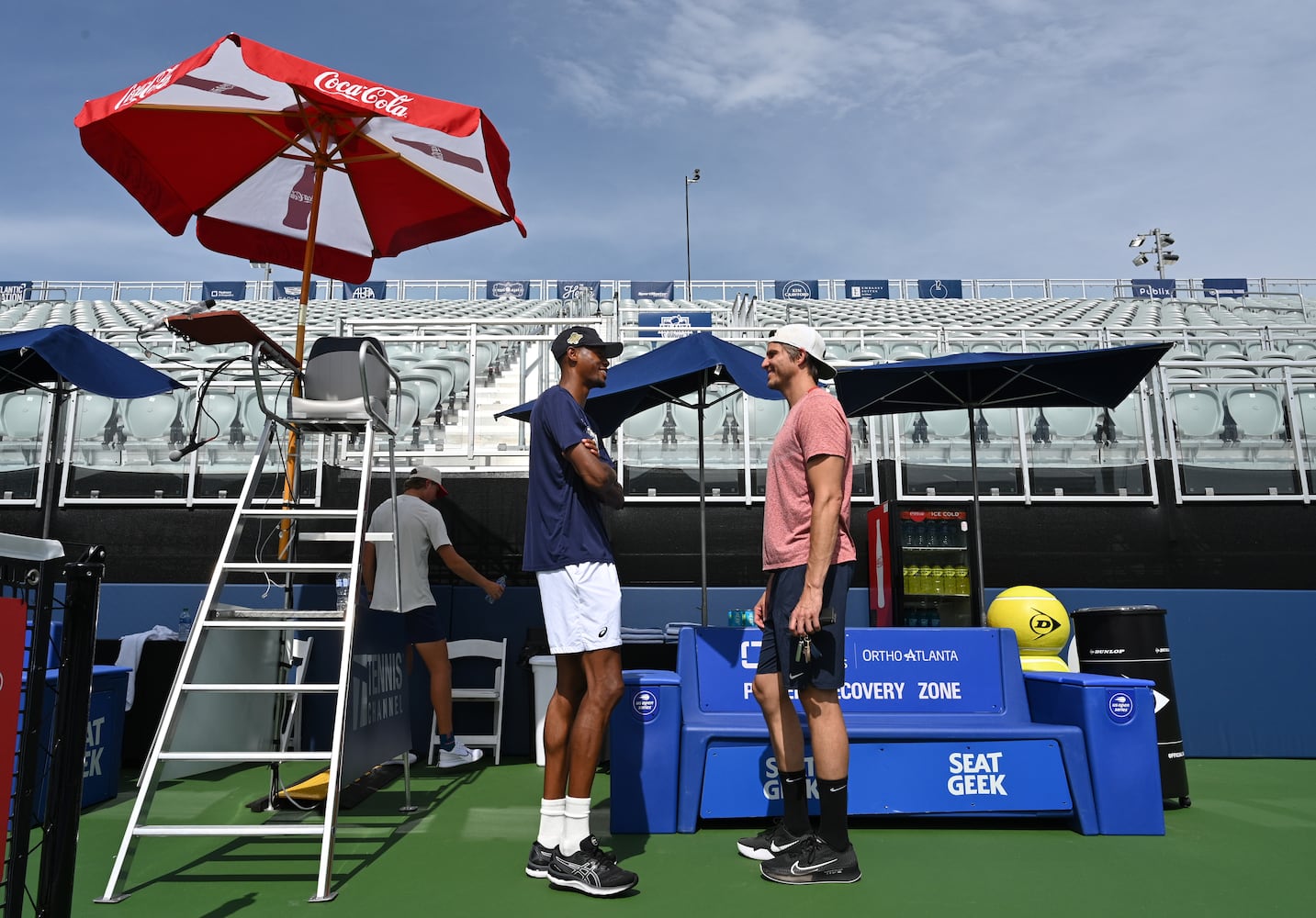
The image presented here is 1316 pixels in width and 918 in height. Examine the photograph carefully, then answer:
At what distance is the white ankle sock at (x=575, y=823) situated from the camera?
3.05 metres

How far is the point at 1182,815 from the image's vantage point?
4238 mm

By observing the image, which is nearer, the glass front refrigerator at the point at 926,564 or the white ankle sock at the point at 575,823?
the white ankle sock at the point at 575,823

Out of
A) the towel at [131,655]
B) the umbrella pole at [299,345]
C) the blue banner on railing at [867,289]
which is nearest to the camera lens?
the umbrella pole at [299,345]

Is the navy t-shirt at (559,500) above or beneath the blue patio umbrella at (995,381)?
beneath

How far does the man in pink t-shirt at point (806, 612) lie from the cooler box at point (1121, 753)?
1339 millimetres

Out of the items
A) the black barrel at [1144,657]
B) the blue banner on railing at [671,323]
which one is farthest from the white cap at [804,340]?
the blue banner on railing at [671,323]

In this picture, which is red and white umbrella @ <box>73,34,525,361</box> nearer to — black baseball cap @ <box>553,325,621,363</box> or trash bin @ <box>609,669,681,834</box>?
black baseball cap @ <box>553,325,621,363</box>

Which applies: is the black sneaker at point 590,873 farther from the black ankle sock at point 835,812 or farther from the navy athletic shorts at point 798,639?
the navy athletic shorts at point 798,639

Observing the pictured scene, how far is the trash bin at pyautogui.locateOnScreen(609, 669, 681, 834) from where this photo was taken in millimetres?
3885

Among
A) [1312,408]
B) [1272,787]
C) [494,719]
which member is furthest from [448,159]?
[1312,408]

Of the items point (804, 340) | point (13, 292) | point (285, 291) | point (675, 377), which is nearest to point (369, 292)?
point (285, 291)

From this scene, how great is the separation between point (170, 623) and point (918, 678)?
4.86 metres

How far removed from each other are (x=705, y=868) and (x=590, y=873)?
55 centimetres

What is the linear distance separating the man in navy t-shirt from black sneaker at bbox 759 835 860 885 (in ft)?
1.75
